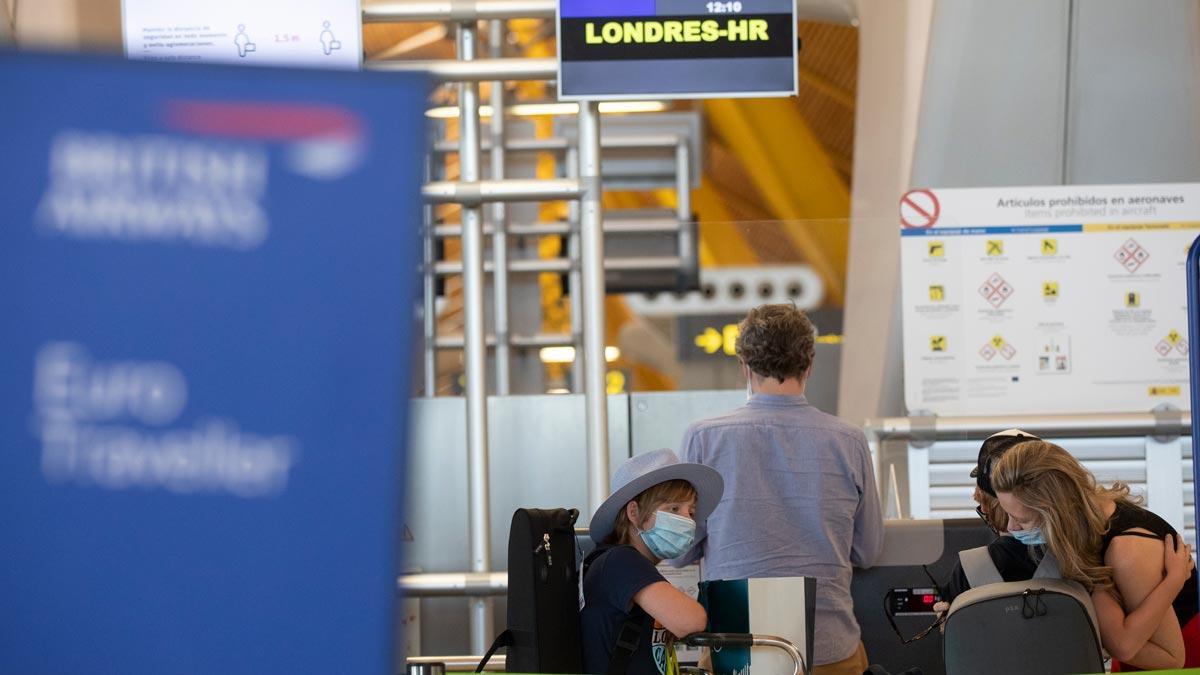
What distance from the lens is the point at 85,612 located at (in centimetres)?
135

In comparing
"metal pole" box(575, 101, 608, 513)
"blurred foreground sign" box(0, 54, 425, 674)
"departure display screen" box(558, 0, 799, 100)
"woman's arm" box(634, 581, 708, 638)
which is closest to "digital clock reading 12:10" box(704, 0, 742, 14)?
"departure display screen" box(558, 0, 799, 100)

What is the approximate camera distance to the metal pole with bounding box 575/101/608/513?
5094mm

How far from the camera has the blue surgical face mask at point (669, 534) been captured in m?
3.31

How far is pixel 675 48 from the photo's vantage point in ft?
16.4

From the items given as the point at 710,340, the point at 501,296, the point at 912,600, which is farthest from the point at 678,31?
the point at 501,296

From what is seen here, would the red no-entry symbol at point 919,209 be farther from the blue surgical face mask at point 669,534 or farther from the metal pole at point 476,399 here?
the blue surgical face mask at point 669,534

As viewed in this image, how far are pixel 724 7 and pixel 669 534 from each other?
2.24 meters

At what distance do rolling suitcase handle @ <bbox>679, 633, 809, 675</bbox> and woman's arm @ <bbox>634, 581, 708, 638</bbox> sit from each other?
2 centimetres

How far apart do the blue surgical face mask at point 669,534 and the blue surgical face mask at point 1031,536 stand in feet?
2.20

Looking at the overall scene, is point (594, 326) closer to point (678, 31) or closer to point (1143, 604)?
point (678, 31)

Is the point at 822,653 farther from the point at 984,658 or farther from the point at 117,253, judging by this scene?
the point at 117,253

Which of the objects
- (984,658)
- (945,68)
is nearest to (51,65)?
(984,658)

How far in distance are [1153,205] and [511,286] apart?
3.50 meters

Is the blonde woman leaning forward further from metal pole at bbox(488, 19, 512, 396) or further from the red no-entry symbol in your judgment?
metal pole at bbox(488, 19, 512, 396)
